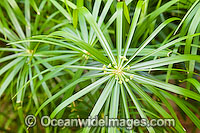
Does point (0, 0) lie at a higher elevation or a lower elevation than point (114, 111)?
higher

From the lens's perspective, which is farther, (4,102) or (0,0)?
(4,102)

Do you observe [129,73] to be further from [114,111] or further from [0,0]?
[0,0]

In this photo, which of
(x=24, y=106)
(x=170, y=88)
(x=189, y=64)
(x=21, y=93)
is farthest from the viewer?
(x=24, y=106)

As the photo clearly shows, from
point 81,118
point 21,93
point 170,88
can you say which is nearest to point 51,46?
point 21,93

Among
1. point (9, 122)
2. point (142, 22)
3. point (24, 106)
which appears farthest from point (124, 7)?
point (9, 122)

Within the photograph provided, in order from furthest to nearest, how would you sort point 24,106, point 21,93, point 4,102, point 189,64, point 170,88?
point 4,102 → point 24,106 → point 21,93 → point 189,64 → point 170,88

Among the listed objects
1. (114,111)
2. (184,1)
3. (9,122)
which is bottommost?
(9,122)

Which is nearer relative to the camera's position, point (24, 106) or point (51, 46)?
point (51, 46)

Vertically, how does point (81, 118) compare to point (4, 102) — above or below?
below

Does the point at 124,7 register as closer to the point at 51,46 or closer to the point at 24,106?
the point at 51,46
